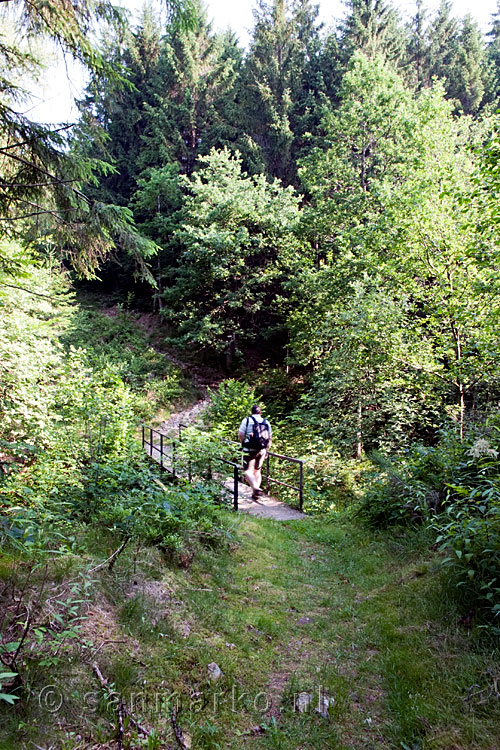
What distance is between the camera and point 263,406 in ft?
54.3

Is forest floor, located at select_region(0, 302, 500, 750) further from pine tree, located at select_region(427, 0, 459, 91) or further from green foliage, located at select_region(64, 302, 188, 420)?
pine tree, located at select_region(427, 0, 459, 91)

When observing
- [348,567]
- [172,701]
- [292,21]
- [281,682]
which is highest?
[292,21]

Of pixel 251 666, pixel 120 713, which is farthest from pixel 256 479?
pixel 120 713

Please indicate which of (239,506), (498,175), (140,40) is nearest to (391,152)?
(498,175)

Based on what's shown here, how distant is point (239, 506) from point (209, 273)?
1368cm

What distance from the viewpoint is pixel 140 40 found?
29531 mm

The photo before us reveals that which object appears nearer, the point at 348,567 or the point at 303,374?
the point at 348,567

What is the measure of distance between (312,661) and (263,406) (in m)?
13.5

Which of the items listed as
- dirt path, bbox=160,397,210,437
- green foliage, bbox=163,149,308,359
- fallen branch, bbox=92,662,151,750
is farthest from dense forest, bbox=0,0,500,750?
dirt path, bbox=160,397,210,437

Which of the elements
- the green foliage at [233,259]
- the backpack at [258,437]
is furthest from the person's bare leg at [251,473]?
the green foliage at [233,259]

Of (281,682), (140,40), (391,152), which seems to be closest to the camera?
(281,682)

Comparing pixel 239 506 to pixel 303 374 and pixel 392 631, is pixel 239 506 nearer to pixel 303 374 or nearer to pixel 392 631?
pixel 392 631

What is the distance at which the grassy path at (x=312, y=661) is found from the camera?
7.33 ft

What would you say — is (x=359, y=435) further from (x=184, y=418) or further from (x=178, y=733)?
(x=178, y=733)
